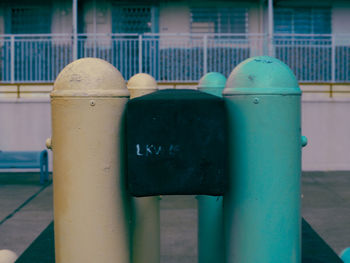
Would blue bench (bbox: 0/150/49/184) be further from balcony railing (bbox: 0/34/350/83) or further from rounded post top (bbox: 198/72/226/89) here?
rounded post top (bbox: 198/72/226/89)

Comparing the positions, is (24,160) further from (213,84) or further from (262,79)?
(262,79)

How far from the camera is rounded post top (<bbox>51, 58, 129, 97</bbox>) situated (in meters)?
2.58

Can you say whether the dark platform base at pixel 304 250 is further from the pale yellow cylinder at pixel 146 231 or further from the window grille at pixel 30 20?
the window grille at pixel 30 20

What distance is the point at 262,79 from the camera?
2.59 metres

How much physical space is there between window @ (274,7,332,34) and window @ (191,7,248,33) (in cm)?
99

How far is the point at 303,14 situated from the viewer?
1675 cm

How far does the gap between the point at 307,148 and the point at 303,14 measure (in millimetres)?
5554

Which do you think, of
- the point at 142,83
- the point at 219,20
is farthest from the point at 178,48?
the point at 142,83

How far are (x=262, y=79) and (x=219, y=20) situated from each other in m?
14.4

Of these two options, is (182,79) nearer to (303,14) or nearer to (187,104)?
(303,14)

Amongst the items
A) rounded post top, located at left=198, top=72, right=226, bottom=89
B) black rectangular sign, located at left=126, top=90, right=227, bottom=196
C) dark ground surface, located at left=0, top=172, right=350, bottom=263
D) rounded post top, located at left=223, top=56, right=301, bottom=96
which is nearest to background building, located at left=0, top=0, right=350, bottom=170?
dark ground surface, located at left=0, top=172, right=350, bottom=263

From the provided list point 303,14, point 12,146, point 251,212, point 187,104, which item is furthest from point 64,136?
point 303,14

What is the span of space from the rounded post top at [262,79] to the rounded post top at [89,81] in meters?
0.52

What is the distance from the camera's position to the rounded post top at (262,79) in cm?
258
